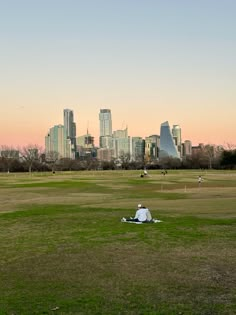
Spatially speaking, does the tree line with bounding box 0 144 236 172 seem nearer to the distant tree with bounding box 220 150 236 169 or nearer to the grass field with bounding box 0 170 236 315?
Result: the distant tree with bounding box 220 150 236 169

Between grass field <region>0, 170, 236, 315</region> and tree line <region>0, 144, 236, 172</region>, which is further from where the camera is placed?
tree line <region>0, 144, 236, 172</region>

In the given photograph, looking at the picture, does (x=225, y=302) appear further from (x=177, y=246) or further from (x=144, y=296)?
(x=177, y=246)

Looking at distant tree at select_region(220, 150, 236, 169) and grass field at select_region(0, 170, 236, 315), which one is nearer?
grass field at select_region(0, 170, 236, 315)

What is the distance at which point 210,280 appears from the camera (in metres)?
13.0

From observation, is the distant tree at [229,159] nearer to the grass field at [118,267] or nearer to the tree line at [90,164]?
the tree line at [90,164]

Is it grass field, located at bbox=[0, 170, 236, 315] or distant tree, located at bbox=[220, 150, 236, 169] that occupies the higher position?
distant tree, located at bbox=[220, 150, 236, 169]

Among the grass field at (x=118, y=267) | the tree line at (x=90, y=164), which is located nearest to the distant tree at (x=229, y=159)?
→ the tree line at (x=90, y=164)

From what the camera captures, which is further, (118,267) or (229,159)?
(229,159)

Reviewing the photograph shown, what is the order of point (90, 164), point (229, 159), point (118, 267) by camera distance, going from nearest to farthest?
point (118, 267)
point (229, 159)
point (90, 164)

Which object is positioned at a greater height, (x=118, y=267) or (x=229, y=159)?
(x=229, y=159)

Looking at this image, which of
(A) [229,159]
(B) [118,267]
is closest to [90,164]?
(A) [229,159]

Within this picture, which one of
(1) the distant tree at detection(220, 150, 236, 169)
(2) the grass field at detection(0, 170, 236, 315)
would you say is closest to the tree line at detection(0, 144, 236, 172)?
(1) the distant tree at detection(220, 150, 236, 169)

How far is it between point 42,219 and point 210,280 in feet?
55.2

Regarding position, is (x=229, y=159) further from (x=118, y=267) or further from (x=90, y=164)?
(x=118, y=267)
